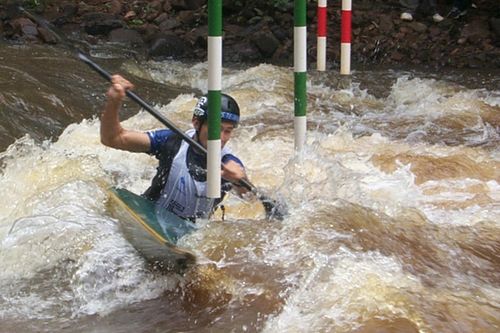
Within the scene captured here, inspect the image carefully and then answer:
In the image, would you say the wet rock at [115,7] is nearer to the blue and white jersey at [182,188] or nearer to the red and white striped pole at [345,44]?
the red and white striped pole at [345,44]

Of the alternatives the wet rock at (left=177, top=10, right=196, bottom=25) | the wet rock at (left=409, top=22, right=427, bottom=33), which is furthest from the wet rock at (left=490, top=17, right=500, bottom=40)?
the wet rock at (left=177, top=10, right=196, bottom=25)

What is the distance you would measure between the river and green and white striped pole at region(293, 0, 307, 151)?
14 centimetres

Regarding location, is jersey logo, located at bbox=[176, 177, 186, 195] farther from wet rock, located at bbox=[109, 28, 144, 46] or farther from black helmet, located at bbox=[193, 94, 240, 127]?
wet rock, located at bbox=[109, 28, 144, 46]

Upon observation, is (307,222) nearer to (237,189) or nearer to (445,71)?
(237,189)

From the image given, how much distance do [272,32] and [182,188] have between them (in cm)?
798

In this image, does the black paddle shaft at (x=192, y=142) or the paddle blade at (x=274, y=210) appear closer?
the black paddle shaft at (x=192, y=142)

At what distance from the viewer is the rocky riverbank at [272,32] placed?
10.4 metres

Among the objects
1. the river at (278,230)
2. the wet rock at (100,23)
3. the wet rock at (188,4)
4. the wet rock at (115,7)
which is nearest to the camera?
the river at (278,230)

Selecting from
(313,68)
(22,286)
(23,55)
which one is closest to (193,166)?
(22,286)

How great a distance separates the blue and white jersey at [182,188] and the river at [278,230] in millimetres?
128

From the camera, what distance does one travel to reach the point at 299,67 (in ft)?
14.6

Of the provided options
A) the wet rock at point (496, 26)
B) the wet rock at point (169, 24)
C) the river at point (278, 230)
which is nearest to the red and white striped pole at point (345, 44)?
the river at point (278, 230)

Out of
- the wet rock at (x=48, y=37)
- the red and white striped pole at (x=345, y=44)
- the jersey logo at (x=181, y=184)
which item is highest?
the wet rock at (x=48, y=37)

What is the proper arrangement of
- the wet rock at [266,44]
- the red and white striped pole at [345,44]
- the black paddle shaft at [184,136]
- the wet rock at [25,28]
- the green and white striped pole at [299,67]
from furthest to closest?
1. the wet rock at [266,44]
2. the wet rock at [25,28]
3. the red and white striped pole at [345,44]
4. the green and white striped pole at [299,67]
5. the black paddle shaft at [184,136]
